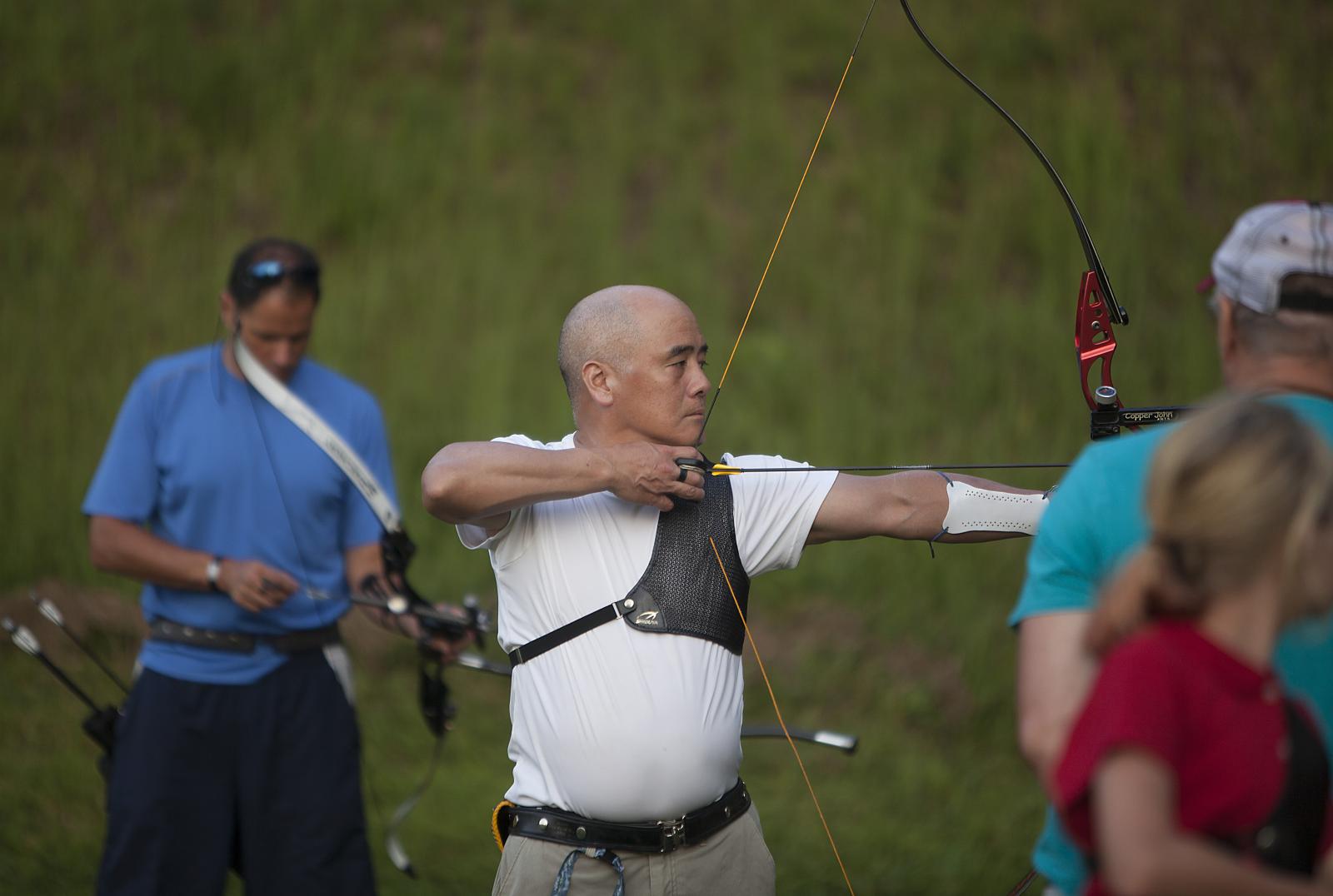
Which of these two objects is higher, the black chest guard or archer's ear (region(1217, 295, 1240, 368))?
archer's ear (region(1217, 295, 1240, 368))

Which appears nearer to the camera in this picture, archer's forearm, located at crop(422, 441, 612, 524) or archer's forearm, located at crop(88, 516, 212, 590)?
archer's forearm, located at crop(422, 441, 612, 524)

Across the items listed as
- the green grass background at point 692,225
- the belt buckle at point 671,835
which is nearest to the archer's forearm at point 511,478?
the belt buckle at point 671,835

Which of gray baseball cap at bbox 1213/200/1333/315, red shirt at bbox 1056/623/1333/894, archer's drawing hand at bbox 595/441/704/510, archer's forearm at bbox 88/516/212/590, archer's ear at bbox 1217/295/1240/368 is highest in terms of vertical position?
gray baseball cap at bbox 1213/200/1333/315

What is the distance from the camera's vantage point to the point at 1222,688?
1295 millimetres

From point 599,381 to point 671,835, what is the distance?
2.40ft

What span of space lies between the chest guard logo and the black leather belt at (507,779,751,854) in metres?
0.28

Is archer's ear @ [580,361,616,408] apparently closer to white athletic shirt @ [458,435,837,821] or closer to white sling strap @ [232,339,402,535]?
white athletic shirt @ [458,435,837,821]

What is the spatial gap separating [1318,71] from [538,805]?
659cm

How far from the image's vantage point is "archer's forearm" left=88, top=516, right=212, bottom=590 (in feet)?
9.75

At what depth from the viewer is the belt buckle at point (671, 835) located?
2.14 meters

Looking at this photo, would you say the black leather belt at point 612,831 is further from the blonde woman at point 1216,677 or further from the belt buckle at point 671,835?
the blonde woman at point 1216,677

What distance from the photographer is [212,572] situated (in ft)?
9.75

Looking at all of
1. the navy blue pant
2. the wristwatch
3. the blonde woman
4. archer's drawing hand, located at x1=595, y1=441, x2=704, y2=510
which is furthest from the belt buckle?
the wristwatch

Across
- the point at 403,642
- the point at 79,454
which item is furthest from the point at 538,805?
the point at 79,454
